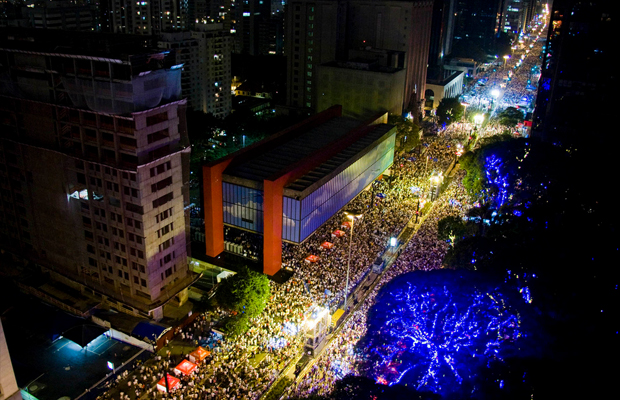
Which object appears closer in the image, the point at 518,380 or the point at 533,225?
the point at 518,380

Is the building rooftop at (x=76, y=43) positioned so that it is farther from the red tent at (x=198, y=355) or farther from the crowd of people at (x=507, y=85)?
the crowd of people at (x=507, y=85)

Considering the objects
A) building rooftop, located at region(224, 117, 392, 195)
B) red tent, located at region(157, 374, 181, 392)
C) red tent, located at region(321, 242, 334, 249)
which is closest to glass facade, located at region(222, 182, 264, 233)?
building rooftop, located at region(224, 117, 392, 195)

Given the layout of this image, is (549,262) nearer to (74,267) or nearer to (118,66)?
(118,66)

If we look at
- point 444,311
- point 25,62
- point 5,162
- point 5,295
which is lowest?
point 5,295

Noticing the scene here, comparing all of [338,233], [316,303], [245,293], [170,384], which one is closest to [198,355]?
[170,384]

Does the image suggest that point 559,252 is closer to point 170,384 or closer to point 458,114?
point 170,384

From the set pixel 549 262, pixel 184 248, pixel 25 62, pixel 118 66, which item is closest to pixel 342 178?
pixel 184 248
